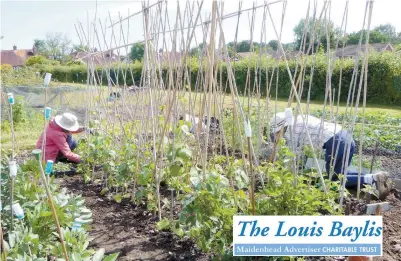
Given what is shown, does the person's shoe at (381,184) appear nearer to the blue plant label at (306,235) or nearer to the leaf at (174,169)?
the blue plant label at (306,235)

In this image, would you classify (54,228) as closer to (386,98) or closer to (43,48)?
(386,98)

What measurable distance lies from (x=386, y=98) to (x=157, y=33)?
1276 cm

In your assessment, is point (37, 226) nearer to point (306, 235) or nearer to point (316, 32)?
point (306, 235)

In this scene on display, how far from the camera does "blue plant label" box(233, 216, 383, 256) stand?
2.01 meters

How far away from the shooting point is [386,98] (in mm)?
13742

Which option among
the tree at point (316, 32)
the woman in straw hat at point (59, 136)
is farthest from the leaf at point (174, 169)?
the woman in straw hat at point (59, 136)

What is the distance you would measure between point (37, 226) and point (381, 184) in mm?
2831

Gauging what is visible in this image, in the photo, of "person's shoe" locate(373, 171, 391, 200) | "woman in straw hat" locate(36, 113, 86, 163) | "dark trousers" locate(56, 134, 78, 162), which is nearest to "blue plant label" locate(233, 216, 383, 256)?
"person's shoe" locate(373, 171, 391, 200)

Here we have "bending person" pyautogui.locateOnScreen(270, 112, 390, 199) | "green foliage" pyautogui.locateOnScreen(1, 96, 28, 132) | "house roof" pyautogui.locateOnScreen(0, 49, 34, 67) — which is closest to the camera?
"bending person" pyautogui.locateOnScreen(270, 112, 390, 199)

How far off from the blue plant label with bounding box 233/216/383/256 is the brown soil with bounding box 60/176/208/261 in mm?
465

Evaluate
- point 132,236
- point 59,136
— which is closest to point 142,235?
point 132,236

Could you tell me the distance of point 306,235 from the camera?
2074 millimetres

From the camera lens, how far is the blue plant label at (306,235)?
2012 mm

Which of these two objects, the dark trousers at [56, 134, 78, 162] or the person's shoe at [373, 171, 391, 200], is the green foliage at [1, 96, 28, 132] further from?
the person's shoe at [373, 171, 391, 200]
